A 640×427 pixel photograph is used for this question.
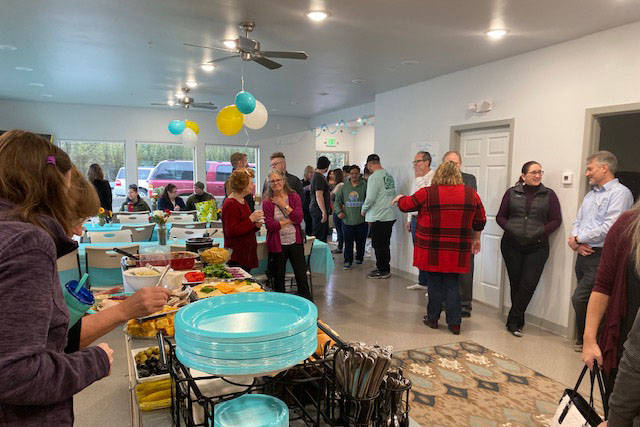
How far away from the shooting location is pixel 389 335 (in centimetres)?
383

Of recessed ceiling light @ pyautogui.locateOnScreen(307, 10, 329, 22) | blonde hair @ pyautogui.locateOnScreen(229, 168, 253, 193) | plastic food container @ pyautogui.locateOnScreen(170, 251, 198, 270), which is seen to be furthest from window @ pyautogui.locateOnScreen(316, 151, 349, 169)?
plastic food container @ pyautogui.locateOnScreen(170, 251, 198, 270)

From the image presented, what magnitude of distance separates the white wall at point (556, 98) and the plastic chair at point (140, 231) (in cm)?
380

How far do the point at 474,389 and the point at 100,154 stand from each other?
8.56 metres

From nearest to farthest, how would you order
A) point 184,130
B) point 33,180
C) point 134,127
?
point 33,180 < point 184,130 < point 134,127

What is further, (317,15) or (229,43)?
(229,43)

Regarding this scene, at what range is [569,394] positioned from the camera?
156 centimetres

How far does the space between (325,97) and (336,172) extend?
5.37 ft

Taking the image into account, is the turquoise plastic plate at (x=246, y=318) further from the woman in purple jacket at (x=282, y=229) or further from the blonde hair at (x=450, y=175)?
the blonde hair at (x=450, y=175)

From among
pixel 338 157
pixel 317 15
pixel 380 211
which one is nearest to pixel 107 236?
pixel 317 15

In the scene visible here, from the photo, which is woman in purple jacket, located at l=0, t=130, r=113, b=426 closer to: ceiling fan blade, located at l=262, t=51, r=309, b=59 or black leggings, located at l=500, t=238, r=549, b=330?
ceiling fan blade, located at l=262, t=51, r=309, b=59

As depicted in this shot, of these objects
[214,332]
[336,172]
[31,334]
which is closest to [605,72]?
[214,332]

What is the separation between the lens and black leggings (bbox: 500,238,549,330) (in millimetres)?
3832

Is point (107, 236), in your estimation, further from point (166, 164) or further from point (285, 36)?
point (166, 164)

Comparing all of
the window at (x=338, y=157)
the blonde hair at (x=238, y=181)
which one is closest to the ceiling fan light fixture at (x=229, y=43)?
the blonde hair at (x=238, y=181)
